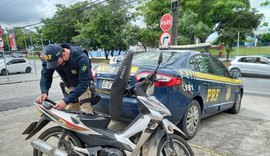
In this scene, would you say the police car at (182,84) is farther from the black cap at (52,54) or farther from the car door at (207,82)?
the black cap at (52,54)

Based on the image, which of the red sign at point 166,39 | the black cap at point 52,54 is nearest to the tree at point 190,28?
the red sign at point 166,39

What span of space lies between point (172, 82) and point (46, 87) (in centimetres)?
182

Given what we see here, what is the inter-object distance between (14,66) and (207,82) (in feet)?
61.4

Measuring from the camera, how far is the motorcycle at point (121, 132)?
2.60m

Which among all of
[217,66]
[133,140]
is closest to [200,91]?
[217,66]

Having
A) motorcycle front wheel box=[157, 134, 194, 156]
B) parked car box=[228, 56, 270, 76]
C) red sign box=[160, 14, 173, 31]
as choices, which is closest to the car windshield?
motorcycle front wheel box=[157, 134, 194, 156]

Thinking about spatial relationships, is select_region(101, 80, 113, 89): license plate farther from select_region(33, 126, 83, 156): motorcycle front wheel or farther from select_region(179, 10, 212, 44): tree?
select_region(179, 10, 212, 44): tree

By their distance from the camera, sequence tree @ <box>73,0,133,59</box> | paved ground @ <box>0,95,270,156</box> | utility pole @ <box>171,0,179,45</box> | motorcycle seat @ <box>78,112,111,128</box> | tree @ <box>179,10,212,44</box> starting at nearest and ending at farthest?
motorcycle seat @ <box>78,112,111,128</box>, paved ground @ <box>0,95,270,156</box>, utility pole @ <box>171,0,179,45</box>, tree @ <box>179,10,212,44</box>, tree @ <box>73,0,133,59</box>

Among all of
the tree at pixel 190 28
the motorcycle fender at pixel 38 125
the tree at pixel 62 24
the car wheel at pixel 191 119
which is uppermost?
the tree at pixel 62 24

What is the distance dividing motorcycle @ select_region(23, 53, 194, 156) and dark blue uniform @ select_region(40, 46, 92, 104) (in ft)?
0.87

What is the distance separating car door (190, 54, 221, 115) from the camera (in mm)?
4242

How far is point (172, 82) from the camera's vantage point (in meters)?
3.54

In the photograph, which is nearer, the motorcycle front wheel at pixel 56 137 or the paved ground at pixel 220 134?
the motorcycle front wheel at pixel 56 137

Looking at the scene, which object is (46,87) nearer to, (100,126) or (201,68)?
(100,126)
